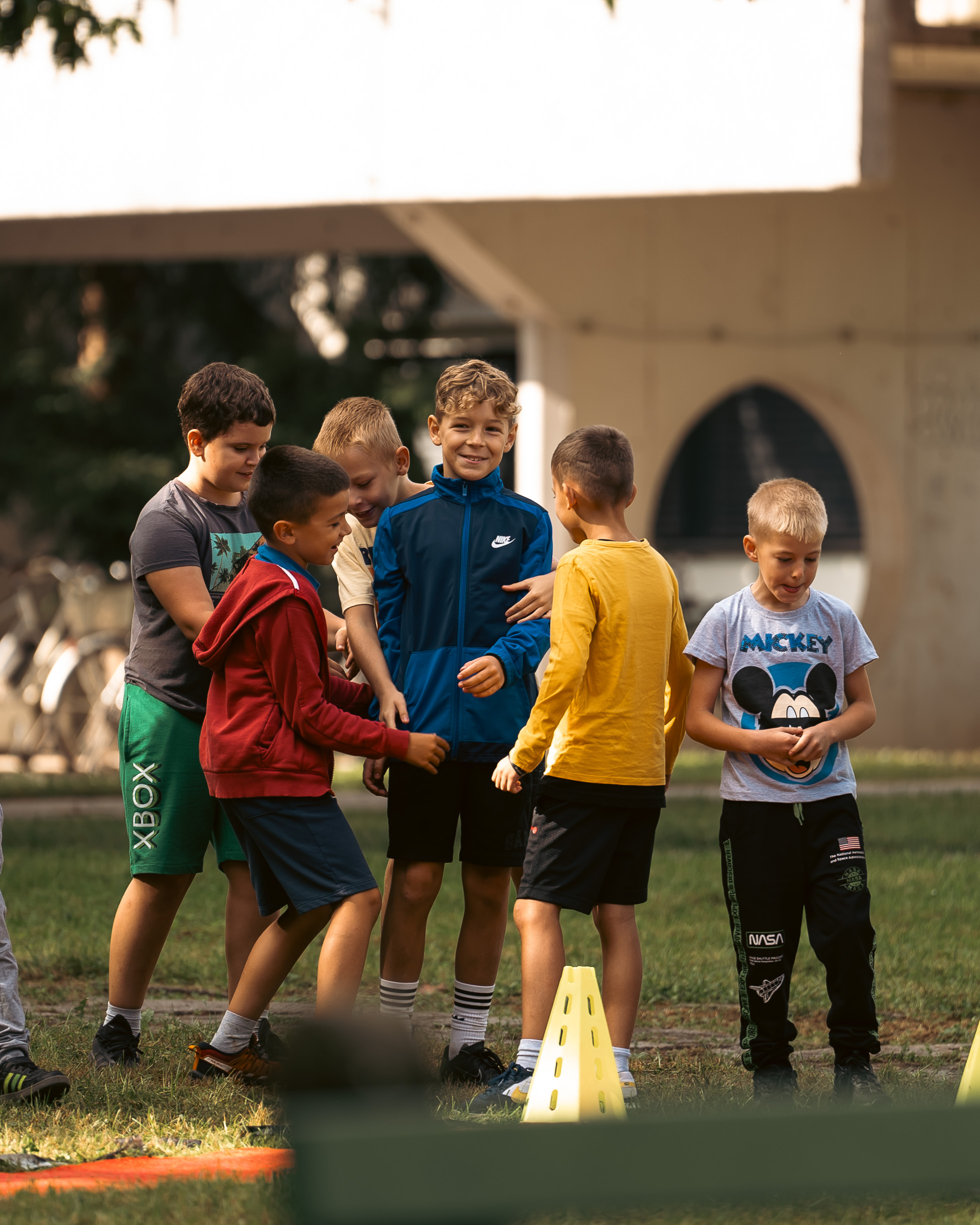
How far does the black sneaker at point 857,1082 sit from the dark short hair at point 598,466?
1.46 m

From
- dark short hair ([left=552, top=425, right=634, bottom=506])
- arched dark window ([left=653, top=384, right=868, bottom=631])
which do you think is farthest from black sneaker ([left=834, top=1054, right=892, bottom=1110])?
arched dark window ([left=653, top=384, right=868, bottom=631])

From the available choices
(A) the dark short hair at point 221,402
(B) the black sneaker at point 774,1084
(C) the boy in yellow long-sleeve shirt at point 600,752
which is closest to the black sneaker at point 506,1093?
(C) the boy in yellow long-sleeve shirt at point 600,752

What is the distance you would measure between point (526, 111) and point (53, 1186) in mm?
9543

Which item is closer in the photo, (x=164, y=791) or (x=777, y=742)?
(x=777, y=742)

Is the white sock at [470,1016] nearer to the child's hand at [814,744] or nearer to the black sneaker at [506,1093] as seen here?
the black sneaker at [506,1093]

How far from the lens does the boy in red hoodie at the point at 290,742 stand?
3.91m

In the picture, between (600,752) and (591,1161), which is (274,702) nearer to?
(600,752)

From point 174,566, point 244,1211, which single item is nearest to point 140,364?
point 174,566

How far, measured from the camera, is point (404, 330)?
16.8m

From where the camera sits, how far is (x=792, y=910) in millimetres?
4023

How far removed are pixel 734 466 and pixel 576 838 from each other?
513 inches

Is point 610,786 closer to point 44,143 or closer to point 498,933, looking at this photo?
point 498,933

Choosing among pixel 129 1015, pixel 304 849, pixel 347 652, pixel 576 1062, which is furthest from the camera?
pixel 347 652

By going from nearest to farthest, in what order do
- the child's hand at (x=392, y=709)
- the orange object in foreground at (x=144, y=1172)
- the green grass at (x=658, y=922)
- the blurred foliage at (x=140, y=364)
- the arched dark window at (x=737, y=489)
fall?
the orange object in foreground at (x=144, y=1172) → the child's hand at (x=392, y=709) → the green grass at (x=658, y=922) → the arched dark window at (x=737, y=489) → the blurred foliage at (x=140, y=364)
